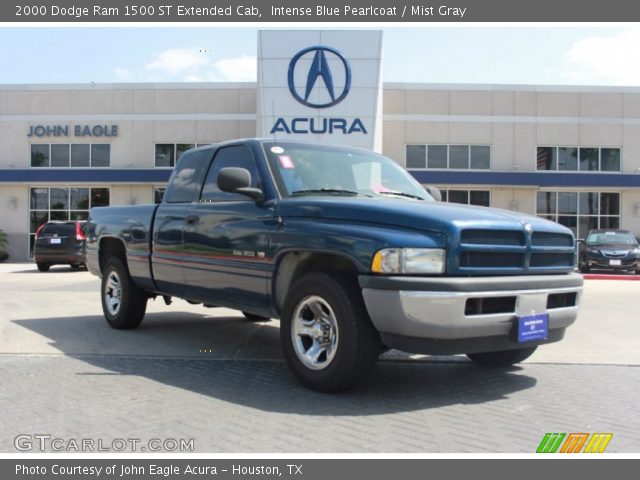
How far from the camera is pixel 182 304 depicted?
10.0 meters

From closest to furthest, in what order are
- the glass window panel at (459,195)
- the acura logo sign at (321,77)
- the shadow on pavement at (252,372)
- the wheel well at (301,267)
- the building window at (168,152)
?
the shadow on pavement at (252,372), the wheel well at (301,267), the acura logo sign at (321,77), the glass window panel at (459,195), the building window at (168,152)

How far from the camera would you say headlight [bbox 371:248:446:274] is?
4051 millimetres

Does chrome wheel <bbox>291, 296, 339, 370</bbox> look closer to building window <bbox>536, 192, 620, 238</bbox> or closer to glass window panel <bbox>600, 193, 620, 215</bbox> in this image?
building window <bbox>536, 192, 620, 238</bbox>

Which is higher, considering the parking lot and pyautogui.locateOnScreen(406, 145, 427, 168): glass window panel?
pyautogui.locateOnScreen(406, 145, 427, 168): glass window panel

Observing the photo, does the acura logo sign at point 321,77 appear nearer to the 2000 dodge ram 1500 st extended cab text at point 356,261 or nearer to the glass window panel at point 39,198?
the glass window panel at point 39,198

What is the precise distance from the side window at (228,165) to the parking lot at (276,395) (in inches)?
62.6

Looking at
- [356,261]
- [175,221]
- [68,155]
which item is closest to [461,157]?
[68,155]

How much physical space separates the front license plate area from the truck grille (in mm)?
354

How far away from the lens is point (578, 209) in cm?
2669

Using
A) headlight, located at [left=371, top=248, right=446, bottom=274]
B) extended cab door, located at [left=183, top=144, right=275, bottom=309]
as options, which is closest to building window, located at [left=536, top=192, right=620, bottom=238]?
extended cab door, located at [left=183, top=144, right=275, bottom=309]

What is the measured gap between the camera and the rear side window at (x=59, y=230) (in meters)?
18.7

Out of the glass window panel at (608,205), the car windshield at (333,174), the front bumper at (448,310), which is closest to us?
the front bumper at (448,310)

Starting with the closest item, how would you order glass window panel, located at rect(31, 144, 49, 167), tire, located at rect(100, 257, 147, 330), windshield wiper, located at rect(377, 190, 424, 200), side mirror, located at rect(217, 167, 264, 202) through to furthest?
side mirror, located at rect(217, 167, 264, 202)
windshield wiper, located at rect(377, 190, 424, 200)
tire, located at rect(100, 257, 147, 330)
glass window panel, located at rect(31, 144, 49, 167)

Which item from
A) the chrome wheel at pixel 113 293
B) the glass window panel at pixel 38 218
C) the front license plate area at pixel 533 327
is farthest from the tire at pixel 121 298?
the glass window panel at pixel 38 218
